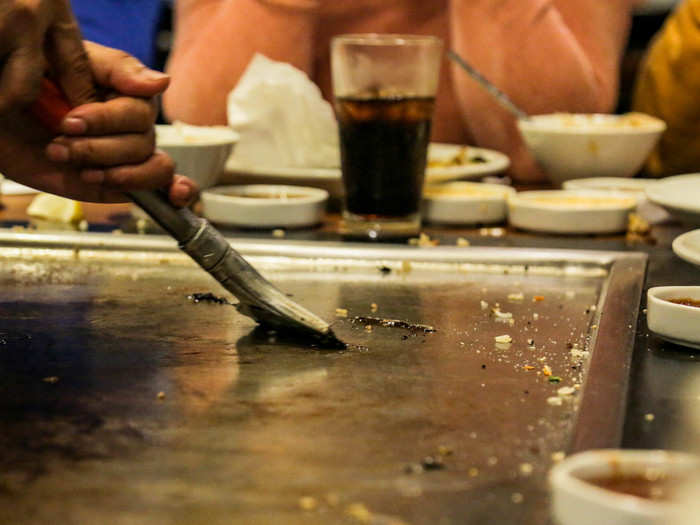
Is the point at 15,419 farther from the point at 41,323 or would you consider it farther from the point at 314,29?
the point at 314,29

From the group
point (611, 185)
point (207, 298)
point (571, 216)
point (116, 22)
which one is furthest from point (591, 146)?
point (116, 22)

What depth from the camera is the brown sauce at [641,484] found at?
1.98 feet

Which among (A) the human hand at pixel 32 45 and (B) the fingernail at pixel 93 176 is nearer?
(A) the human hand at pixel 32 45

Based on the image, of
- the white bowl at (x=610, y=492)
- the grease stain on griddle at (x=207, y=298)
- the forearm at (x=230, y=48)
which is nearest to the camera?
the white bowl at (x=610, y=492)

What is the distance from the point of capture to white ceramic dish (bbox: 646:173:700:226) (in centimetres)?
141

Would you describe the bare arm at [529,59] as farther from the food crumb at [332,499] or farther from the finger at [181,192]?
the food crumb at [332,499]

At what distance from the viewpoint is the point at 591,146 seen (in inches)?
79.7

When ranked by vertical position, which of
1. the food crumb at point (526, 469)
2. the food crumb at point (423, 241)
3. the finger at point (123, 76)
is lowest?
the food crumb at point (423, 241)

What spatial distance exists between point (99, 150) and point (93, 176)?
0.04 metres

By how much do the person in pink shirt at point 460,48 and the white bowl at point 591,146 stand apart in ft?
1.21

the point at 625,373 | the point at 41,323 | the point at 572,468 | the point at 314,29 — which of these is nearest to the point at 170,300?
the point at 41,323

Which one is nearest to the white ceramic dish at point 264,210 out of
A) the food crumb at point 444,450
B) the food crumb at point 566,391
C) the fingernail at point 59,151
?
the fingernail at point 59,151

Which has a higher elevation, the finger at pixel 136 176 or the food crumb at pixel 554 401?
the finger at pixel 136 176

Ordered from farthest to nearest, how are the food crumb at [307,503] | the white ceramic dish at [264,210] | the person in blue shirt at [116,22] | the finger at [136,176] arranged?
the person in blue shirt at [116,22] → the white ceramic dish at [264,210] → the finger at [136,176] → the food crumb at [307,503]
